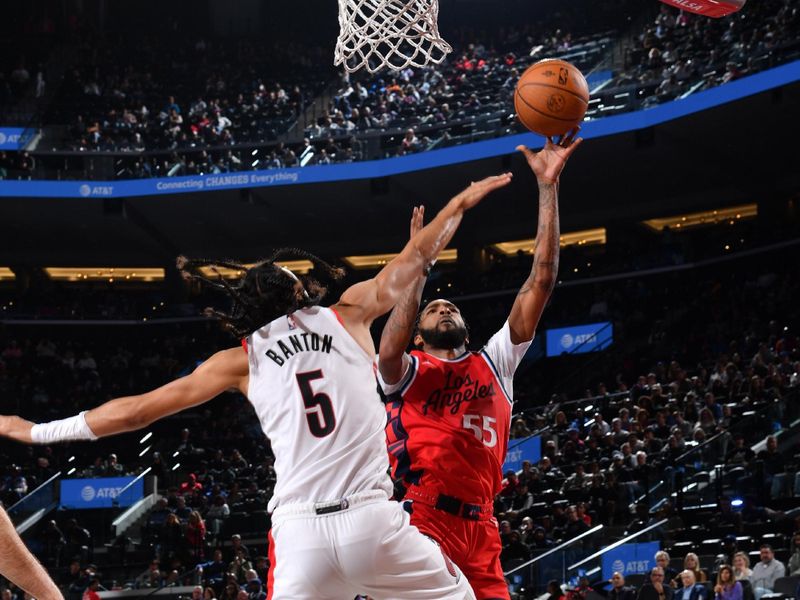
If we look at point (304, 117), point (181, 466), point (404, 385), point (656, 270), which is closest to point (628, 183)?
point (656, 270)

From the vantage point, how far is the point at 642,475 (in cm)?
1467

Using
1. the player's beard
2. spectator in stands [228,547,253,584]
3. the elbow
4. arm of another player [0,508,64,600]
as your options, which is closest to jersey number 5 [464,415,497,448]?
the player's beard

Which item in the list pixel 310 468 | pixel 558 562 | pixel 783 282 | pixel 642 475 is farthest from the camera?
pixel 783 282

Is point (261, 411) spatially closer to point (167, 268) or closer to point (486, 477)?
point (486, 477)

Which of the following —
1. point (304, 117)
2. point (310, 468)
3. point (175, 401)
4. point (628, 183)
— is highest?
point (304, 117)

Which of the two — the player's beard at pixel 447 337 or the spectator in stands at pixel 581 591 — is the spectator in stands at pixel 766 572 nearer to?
the spectator in stands at pixel 581 591

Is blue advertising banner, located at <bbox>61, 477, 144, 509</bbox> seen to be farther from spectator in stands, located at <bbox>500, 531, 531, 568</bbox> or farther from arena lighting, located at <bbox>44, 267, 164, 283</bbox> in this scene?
arena lighting, located at <bbox>44, 267, 164, 283</bbox>

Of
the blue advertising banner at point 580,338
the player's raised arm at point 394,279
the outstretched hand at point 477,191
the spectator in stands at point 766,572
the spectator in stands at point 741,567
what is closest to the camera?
the player's raised arm at point 394,279

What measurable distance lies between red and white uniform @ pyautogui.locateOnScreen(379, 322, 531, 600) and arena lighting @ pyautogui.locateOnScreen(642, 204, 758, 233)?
22632 mm

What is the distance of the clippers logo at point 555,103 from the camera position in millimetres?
6184

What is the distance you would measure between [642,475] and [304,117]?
1577 cm

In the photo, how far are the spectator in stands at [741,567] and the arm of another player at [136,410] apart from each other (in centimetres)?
813

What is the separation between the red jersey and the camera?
17.9 ft

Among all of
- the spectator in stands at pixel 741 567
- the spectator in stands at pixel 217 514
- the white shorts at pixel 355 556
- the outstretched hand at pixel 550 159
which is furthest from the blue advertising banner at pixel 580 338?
the white shorts at pixel 355 556
